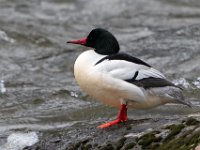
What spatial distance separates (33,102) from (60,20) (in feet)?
18.3

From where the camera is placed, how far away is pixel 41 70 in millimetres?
11508

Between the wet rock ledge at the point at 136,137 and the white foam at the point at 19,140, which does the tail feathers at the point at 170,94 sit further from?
the white foam at the point at 19,140

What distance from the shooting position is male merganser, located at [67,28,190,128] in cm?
647

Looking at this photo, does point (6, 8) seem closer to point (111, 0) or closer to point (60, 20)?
point (60, 20)

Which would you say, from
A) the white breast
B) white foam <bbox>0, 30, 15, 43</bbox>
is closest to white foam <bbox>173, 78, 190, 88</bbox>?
the white breast

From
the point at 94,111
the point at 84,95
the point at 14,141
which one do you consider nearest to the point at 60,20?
the point at 84,95

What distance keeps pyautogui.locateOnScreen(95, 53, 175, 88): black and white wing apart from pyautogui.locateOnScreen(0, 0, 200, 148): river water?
1.89 feet

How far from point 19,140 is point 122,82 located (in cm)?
153

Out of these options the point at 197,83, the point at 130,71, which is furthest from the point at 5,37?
the point at 130,71

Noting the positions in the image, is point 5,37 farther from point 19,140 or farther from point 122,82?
point 122,82

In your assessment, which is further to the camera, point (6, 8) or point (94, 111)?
point (6, 8)

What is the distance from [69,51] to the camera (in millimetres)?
12664

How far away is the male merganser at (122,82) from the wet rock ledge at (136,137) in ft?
0.84

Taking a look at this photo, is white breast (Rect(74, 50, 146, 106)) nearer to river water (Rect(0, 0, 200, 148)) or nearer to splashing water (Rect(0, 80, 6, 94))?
river water (Rect(0, 0, 200, 148))
